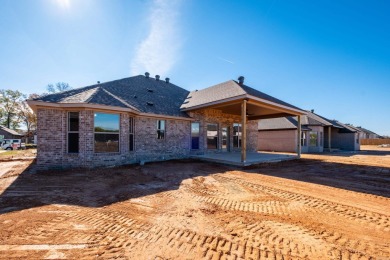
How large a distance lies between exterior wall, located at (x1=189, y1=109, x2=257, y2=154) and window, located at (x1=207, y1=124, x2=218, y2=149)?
277 millimetres

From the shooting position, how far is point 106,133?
9.41 metres

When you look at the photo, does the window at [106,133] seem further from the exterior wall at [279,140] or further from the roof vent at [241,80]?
the exterior wall at [279,140]

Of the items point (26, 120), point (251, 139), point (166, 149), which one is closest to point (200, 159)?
point (166, 149)

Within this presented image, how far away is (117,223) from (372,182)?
29.3 feet

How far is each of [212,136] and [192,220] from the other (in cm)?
1174

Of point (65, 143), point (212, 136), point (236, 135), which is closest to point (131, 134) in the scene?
point (65, 143)

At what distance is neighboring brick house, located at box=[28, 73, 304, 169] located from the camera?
29.0 feet

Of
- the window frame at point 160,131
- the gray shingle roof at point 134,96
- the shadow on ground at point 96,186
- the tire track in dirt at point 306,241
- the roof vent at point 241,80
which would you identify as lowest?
the shadow on ground at point 96,186

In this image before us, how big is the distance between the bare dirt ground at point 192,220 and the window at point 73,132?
8.37 ft

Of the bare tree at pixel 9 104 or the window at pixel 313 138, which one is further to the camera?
the bare tree at pixel 9 104

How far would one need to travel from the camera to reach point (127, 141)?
33.9 feet

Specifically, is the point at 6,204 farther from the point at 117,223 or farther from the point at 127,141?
the point at 127,141

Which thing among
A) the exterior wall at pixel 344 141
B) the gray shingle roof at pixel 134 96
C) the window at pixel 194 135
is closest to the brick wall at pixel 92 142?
the window at pixel 194 135

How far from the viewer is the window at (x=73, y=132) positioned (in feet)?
29.6
